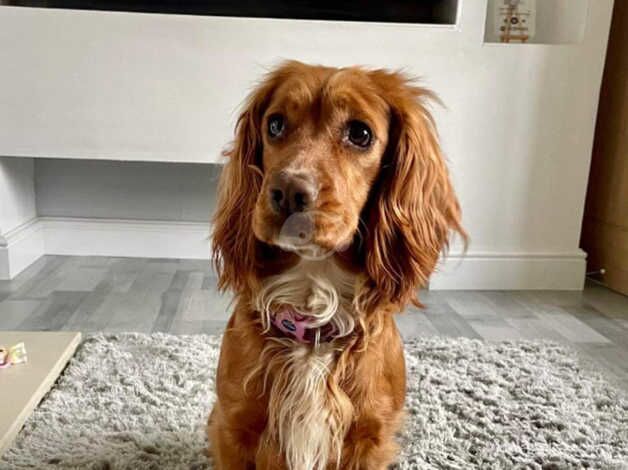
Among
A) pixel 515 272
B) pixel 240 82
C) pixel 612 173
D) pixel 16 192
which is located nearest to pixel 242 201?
pixel 240 82

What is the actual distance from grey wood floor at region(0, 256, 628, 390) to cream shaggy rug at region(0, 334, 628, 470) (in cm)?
19

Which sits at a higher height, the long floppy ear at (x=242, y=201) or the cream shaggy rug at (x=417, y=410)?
the long floppy ear at (x=242, y=201)

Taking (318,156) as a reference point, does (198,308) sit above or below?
below

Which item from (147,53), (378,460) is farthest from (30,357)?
(147,53)

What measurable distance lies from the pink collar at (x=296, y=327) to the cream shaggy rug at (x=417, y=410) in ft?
1.48

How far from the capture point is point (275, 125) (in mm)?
1029

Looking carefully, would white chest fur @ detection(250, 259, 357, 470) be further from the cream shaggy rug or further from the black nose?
the cream shaggy rug

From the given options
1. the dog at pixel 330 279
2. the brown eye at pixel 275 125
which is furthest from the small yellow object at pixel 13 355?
the brown eye at pixel 275 125

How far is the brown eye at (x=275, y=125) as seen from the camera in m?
1.02

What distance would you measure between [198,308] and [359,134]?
4.78ft

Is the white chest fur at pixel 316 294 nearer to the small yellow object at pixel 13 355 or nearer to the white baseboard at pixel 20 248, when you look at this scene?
the small yellow object at pixel 13 355

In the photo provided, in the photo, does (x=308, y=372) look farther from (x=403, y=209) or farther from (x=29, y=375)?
(x=29, y=375)

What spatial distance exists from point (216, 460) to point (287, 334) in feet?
0.96

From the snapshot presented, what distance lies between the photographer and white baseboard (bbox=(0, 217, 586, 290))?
2701 mm
